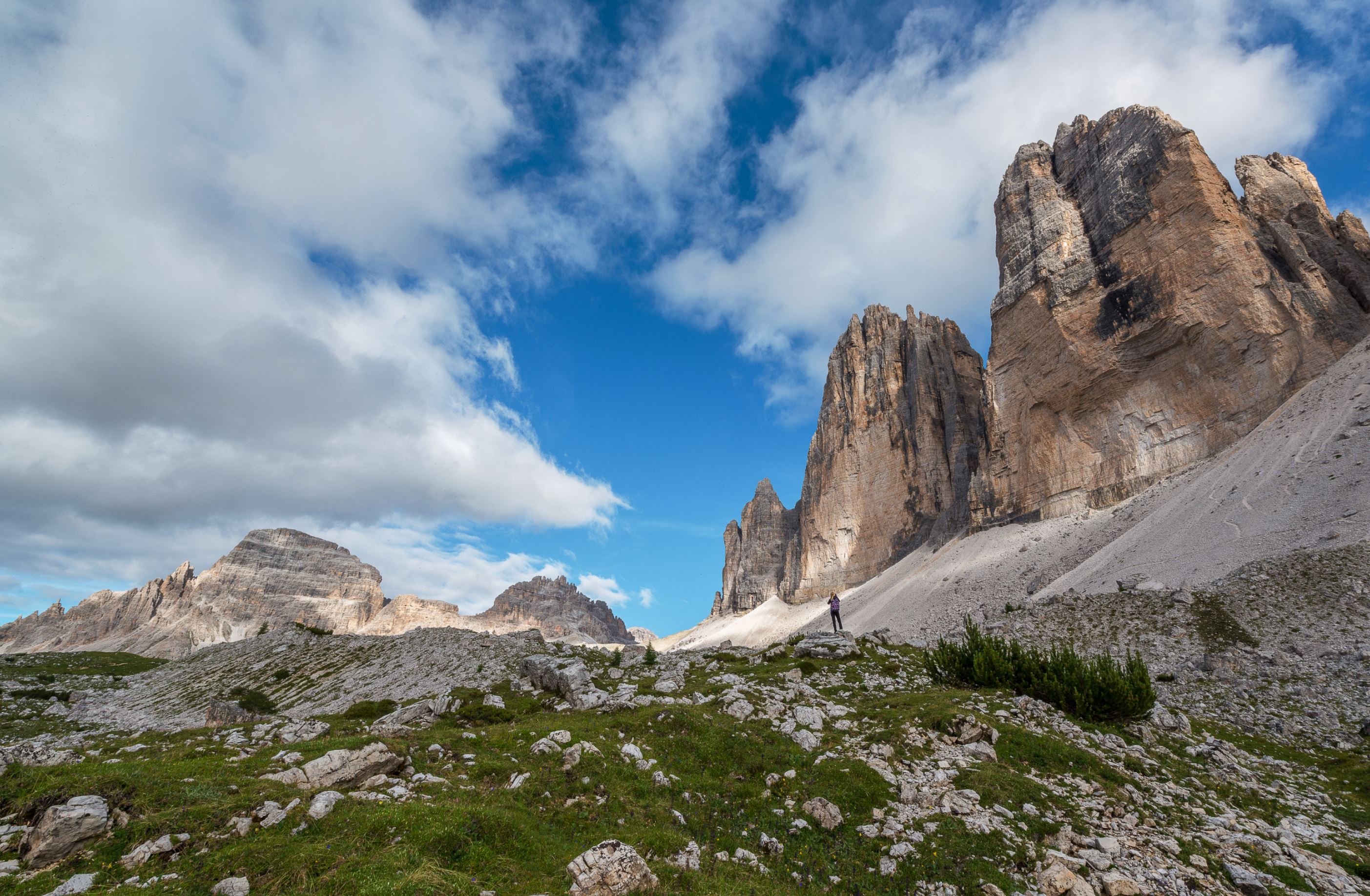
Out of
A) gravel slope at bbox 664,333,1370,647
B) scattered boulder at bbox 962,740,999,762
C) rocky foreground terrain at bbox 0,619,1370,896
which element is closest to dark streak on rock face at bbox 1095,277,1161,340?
gravel slope at bbox 664,333,1370,647

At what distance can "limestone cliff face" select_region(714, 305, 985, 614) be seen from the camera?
11519cm

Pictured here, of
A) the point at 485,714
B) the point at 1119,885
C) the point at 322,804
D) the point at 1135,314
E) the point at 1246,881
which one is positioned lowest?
the point at 1246,881

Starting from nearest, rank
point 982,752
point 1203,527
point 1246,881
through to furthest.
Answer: point 1246,881, point 982,752, point 1203,527

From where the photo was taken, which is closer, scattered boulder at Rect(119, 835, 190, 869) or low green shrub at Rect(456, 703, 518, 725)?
scattered boulder at Rect(119, 835, 190, 869)

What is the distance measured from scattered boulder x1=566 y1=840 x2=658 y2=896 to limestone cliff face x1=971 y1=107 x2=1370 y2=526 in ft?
257

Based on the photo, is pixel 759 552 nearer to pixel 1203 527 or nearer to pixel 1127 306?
pixel 1127 306

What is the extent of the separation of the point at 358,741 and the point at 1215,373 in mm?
86056

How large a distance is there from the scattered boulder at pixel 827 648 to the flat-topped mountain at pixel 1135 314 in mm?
55889

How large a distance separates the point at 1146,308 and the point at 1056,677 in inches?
2704

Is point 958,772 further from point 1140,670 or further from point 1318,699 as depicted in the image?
point 1318,699

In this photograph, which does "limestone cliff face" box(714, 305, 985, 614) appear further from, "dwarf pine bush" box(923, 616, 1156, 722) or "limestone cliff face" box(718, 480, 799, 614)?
"dwarf pine bush" box(923, 616, 1156, 722)

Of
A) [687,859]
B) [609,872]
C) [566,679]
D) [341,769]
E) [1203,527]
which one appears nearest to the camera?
[609,872]

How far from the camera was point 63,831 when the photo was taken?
9992 mm

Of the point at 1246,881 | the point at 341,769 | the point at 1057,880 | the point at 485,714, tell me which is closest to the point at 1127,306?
the point at 1246,881
